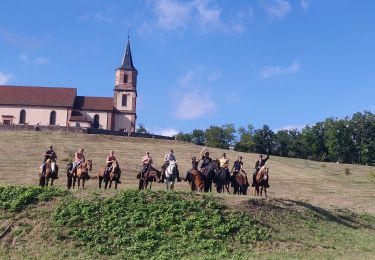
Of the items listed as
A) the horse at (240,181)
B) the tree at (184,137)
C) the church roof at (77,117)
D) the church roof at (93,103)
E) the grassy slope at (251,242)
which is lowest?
the grassy slope at (251,242)

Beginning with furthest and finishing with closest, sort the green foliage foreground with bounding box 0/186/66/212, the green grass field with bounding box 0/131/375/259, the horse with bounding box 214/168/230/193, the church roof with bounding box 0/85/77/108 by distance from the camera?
the church roof with bounding box 0/85/77/108
the horse with bounding box 214/168/230/193
the green foliage foreground with bounding box 0/186/66/212
the green grass field with bounding box 0/131/375/259

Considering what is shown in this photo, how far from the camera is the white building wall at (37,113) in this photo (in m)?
98.8

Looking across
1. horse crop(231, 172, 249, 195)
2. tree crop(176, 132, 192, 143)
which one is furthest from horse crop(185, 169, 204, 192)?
tree crop(176, 132, 192, 143)

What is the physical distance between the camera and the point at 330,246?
20047 mm

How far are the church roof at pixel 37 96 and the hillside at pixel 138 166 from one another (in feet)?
79.4

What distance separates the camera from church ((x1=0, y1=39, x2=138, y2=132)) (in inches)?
3888

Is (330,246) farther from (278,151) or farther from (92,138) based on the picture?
(278,151)

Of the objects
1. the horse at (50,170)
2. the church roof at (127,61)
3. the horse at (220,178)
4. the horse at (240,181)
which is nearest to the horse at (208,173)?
the horse at (220,178)

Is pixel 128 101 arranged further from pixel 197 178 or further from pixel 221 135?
pixel 197 178

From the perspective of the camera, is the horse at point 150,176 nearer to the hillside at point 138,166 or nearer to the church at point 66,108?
the hillside at point 138,166

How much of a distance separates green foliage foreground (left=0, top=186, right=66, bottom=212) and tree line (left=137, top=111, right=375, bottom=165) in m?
88.0

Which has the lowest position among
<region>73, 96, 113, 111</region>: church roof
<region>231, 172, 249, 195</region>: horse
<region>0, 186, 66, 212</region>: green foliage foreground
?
<region>0, 186, 66, 212</region>: green foliage foreground

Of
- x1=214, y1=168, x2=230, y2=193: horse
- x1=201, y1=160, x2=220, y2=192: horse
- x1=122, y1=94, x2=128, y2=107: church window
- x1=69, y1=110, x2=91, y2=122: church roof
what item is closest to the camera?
x1=201, y1=160, x2=220, y2=192: horse

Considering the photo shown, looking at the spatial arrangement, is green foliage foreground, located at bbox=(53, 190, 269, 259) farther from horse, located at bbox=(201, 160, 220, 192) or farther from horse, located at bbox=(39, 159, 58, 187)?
horse, located at bbox=(39, 159, 58, 187)
